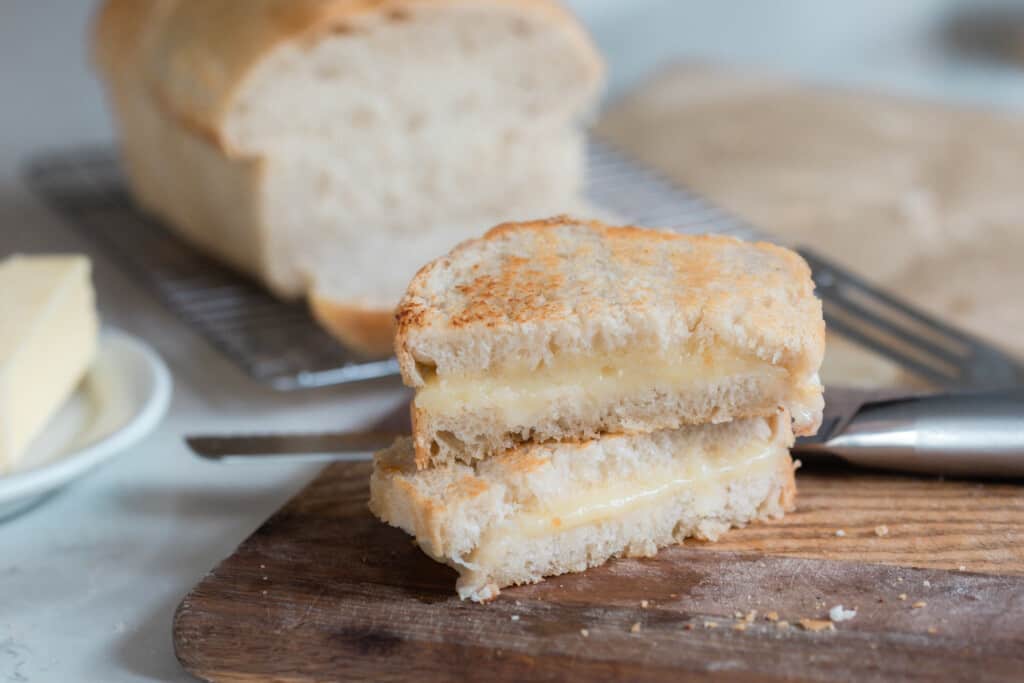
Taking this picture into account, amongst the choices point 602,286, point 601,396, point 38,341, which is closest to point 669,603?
point 601,396

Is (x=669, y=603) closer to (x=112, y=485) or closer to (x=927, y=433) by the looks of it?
(x=927, y=433)

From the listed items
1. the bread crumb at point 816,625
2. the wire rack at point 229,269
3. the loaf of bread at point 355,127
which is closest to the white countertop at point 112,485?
the wire rack at point 229,269

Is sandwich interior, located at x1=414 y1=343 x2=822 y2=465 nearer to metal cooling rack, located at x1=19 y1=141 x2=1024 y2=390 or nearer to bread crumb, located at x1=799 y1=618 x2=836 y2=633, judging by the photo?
bread crumb, located at x1=799 y1=618 x2=836 y2=633

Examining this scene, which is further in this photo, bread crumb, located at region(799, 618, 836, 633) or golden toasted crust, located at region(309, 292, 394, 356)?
golden toasted crust, located at region(309, 292, 394, 356)

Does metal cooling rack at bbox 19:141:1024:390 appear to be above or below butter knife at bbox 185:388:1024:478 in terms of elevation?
below

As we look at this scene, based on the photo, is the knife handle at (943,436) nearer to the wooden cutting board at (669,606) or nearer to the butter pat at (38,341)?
the wooden cutting board at (669,606)

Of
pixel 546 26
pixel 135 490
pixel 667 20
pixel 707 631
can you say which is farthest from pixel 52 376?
pixel 667 20

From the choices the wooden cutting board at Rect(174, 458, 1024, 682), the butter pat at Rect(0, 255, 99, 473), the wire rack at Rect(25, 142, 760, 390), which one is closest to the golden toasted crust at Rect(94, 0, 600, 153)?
the wire rack at Rect(25, 142, 760, 390)

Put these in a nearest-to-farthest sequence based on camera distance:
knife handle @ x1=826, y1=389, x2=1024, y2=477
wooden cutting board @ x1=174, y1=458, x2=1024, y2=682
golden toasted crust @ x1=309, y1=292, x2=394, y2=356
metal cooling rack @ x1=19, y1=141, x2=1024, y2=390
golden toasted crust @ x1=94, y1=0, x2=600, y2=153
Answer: wooden cutting board @ x1=174, y1=458, x2=1024, y2=682
knife handle @ x1=826, y1=389, x2=1024, y2=477
metal cooling rack @ x1=19, y1=141, x2=1024, y2=390
golden toasted crust @ x1=309, y1=292, x2=394, y2=356
golden toasted crust @ x1=94, y1=0, x2=600, y2=153

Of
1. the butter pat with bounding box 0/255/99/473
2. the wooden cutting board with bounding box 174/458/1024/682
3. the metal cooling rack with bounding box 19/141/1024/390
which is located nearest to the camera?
the wooden cutting board with bounding box 174/458/1024/682
